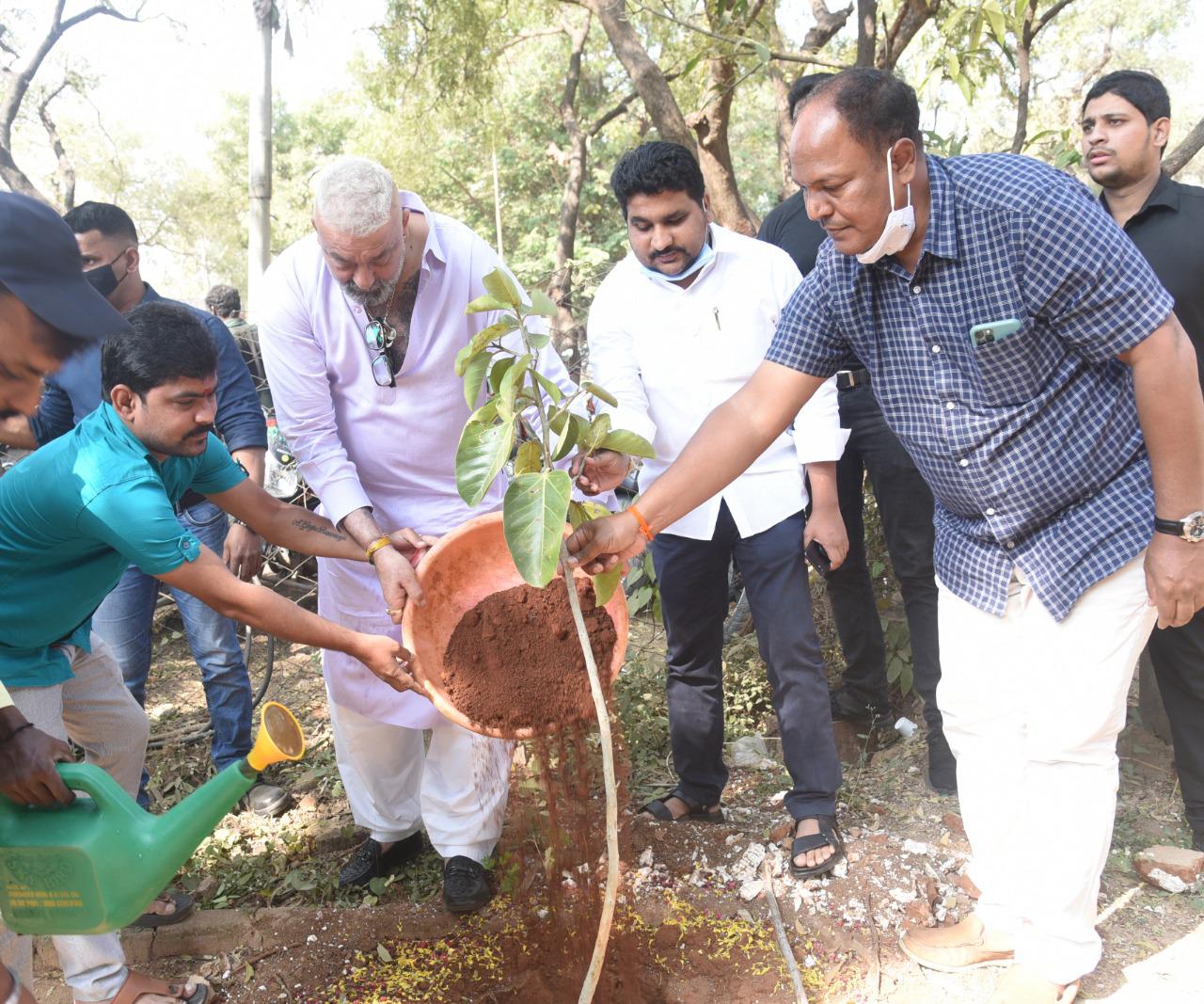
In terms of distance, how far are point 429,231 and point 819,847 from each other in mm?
1894

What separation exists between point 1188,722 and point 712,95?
378cm

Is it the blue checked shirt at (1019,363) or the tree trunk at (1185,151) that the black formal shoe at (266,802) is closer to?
the blue checked shirt at (1019,363)

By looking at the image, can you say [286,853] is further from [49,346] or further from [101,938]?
[49,346]

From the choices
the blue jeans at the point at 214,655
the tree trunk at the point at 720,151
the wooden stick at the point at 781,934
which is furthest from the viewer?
the tree trunk at the point at 720,151

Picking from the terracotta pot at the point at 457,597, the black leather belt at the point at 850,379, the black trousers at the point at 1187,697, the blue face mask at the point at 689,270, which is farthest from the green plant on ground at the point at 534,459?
the black trousers at the point at 1187,697

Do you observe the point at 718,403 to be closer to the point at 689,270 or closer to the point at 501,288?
the point at 689,270

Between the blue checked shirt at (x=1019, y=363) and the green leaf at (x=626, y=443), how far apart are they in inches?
19.0

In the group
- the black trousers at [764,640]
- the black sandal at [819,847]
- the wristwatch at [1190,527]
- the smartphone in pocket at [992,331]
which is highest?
the smartphone in pocket at [992,331]

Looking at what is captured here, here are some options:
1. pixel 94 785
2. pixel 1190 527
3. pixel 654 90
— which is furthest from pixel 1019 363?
pixel 654 90

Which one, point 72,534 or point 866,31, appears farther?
point 866,31

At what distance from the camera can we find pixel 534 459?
6.91 ft

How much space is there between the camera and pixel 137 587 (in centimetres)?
315

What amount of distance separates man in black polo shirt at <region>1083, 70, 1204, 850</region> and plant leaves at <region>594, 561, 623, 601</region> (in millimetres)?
1603

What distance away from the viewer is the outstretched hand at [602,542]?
2.10 m
